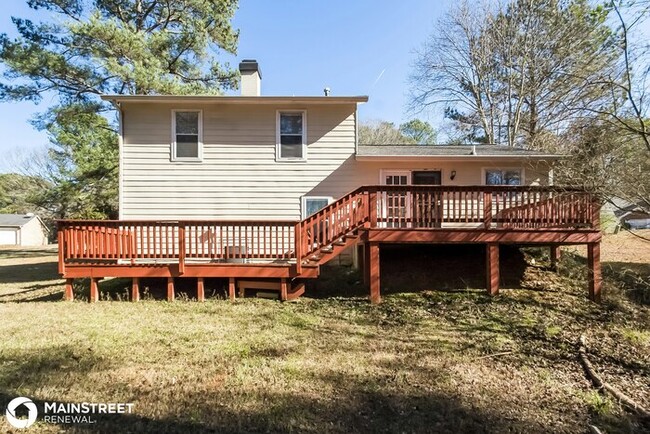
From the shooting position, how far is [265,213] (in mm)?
9469

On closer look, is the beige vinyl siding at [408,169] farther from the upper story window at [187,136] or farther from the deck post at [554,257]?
the upper story window at [187,136]

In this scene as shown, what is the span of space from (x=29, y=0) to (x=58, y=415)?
1624 cm

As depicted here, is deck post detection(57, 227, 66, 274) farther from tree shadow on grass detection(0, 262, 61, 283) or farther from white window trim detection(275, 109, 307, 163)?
white window trim detection(275, 109, 307, 163)

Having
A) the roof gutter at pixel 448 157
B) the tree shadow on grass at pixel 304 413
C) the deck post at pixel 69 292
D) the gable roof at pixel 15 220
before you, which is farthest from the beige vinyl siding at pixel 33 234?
the tree shadow on grass at pixel 304 413

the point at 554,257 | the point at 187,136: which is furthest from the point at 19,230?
the point at 554,257

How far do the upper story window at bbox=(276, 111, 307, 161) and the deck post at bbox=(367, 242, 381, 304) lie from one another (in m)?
3.58

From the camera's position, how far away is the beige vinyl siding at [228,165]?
9266 mm

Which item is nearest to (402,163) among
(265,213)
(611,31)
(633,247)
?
(265,213)

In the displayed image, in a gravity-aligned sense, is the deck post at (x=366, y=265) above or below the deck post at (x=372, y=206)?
below

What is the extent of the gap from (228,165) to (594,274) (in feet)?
27.9

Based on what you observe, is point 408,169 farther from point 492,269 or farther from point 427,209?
point 492,269

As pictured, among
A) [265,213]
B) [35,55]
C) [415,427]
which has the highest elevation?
[35,55]

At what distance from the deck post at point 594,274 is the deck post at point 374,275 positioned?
13.4 ft

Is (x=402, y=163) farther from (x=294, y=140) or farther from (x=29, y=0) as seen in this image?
(x=29, y=0)
